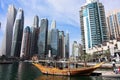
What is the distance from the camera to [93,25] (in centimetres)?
17838

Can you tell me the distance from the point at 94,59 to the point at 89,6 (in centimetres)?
7977

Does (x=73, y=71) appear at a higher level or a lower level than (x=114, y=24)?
lower

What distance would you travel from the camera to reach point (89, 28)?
589 ft

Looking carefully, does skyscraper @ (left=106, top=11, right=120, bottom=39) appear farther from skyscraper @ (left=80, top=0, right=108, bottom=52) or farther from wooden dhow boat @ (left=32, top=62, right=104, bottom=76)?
wooden dhow boat @ (left=32, top=62, right=104, bottom=76)

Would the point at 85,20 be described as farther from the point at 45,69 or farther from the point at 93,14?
the point at 45,69

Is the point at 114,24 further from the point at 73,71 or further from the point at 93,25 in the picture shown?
the point at 73,71

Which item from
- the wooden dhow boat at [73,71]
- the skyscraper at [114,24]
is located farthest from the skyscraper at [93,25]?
the wooden dhow boat at [73,71]

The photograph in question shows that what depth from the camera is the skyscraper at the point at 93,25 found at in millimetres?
174125

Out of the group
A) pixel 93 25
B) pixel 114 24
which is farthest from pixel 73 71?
pixel 114 24

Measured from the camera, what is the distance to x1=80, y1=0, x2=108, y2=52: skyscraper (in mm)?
174125

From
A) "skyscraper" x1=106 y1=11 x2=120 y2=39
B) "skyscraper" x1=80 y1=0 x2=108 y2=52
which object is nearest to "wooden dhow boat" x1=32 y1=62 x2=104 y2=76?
"skyscraper" x1=80 y1=0 x2=108 y2=52

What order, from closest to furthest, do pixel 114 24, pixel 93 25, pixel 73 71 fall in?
pixel 73 71 → pixel 93 25 → pixel 114 24

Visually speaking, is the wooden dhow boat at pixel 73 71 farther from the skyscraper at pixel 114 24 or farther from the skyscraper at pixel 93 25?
the skyscraper at pixel 114 24

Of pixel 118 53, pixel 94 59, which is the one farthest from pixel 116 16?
pixel 118 53
